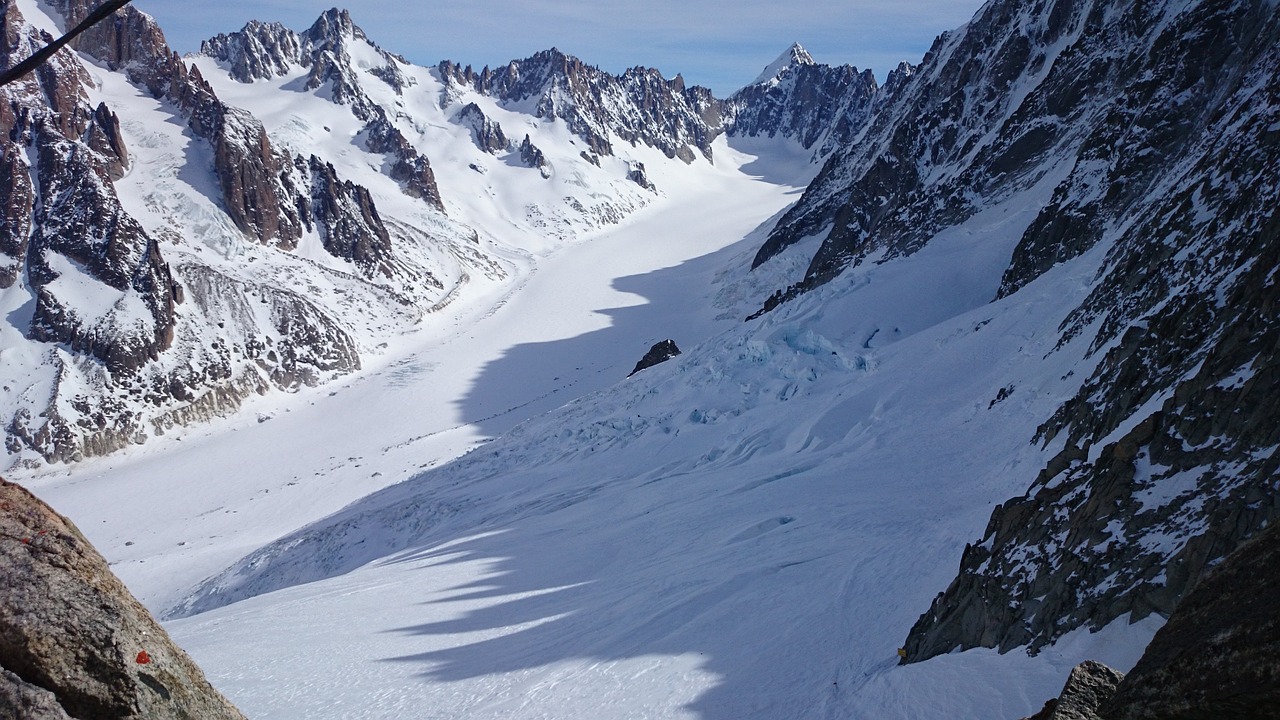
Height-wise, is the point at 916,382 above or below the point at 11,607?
below

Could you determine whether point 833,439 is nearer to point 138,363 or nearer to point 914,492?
point 914,492

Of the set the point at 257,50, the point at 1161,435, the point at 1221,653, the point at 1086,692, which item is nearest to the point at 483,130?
the point at 257,50

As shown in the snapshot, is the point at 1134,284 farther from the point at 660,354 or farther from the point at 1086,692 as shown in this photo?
the point at 660,354

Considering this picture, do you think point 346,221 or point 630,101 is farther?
point 630,101

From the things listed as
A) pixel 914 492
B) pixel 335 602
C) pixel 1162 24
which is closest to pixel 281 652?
pixel 335 602

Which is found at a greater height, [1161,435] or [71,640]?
[71,640]

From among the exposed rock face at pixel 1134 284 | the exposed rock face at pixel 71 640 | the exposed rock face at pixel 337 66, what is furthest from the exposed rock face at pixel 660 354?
the exposed rock face at pixel 337 66
